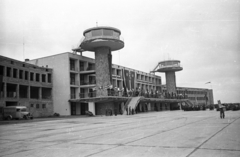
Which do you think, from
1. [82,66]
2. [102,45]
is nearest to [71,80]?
[82,66]

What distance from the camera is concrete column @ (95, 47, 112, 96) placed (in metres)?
43.9

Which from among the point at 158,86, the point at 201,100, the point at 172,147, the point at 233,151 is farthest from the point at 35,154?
the point at 201,100

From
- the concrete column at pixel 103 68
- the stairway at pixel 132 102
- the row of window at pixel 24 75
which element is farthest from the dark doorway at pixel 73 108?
the stairway at pixel 132 102

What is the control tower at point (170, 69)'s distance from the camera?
241 feet

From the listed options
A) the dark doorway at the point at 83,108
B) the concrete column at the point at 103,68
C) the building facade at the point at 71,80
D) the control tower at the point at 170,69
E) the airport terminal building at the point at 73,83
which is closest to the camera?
the airport terminal building at the point at 73,83

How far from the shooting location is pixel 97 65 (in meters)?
44.7

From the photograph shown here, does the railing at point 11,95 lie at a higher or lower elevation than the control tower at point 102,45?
lower

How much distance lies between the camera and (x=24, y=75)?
43594 mm

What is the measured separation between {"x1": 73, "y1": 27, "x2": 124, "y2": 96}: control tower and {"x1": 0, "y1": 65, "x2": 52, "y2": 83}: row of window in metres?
11.7

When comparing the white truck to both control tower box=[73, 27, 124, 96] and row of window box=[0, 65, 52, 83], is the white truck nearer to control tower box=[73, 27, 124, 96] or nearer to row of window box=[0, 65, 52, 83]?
row of window box=[0, 65, 52, 83]

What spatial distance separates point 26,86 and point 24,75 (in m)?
2.58

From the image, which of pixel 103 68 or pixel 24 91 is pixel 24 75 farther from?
pixel 103 68

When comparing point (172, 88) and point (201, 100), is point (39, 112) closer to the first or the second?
point (172, 88)

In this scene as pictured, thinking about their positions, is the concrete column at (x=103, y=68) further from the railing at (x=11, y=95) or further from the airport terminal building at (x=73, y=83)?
the railing at (x=11, y=95)
